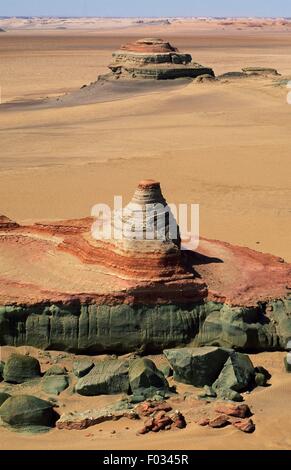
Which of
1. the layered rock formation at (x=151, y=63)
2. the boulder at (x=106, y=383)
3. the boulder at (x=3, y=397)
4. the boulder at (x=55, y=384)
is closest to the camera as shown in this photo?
the boulder at (x=3, y=397)

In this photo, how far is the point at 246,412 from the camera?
8.91 meters

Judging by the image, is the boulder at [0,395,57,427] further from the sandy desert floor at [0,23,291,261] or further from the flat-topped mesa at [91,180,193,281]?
the sandy desert floor at [0,23,291,261]

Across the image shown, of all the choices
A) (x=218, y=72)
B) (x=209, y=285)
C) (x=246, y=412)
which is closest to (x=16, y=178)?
(x=209, y=285)

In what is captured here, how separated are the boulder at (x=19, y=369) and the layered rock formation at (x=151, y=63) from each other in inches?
1242

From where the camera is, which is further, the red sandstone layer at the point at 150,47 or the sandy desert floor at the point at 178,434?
the red sandstone layer at the point at 150,47

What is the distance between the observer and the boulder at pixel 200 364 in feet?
31.2

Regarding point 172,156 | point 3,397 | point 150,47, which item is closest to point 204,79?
point 150,47

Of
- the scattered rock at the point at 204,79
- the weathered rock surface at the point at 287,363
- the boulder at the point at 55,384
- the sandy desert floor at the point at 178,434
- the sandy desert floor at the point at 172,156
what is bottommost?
the sandy desert floor at the point at 178,434

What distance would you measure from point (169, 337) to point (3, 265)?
2.84m

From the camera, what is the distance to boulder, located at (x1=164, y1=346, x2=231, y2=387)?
9.52 metres

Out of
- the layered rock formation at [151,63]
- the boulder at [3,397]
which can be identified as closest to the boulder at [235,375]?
the boulder at [3,397]

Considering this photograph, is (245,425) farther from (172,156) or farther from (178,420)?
(172,156)

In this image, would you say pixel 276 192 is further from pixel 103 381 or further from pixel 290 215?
pixel 103 381

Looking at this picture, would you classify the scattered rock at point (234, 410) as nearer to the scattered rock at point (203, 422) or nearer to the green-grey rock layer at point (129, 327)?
the scattered rock at point (203, 422)
